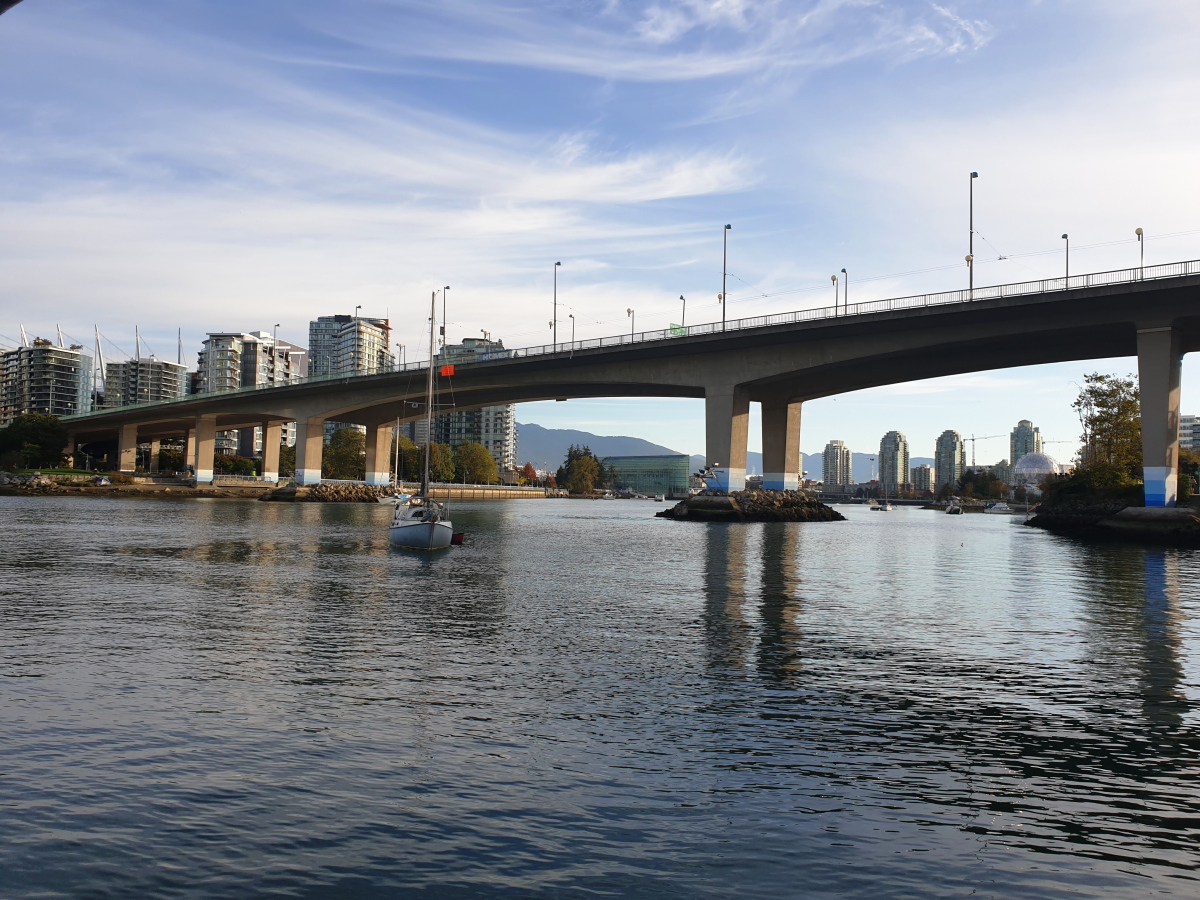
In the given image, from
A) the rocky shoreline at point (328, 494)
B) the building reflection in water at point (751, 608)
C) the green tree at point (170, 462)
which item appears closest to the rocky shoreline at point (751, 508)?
the building reflection in water at point (751, 608)

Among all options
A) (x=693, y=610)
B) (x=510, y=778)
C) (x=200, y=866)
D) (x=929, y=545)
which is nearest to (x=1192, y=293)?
(x=929, y=545)

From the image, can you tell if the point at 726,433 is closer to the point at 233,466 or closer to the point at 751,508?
the point at 751,508

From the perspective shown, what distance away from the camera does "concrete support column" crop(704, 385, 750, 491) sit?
87.2 meters

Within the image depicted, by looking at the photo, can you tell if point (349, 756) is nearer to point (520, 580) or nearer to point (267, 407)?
point (520, 580)

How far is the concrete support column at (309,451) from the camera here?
132 metres

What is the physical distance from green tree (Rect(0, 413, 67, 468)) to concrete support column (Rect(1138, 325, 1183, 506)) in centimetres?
15750

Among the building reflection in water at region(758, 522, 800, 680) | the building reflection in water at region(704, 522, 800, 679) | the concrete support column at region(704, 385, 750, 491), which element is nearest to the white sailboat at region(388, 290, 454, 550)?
the building reflection in water at region(704, 522, 800, 679)

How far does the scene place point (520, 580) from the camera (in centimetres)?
3628

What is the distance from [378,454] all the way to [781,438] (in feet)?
248

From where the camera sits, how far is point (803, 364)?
8250cm

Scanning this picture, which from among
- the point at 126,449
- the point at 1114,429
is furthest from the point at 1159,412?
the point at 126,449

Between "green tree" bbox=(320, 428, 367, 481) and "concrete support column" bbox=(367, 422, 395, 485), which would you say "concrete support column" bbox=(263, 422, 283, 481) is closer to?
"concrete support column" bbox=(367, 422, 395, 485)

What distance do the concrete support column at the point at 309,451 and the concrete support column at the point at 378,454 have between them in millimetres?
12725

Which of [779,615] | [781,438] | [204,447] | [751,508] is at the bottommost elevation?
[779,615]
